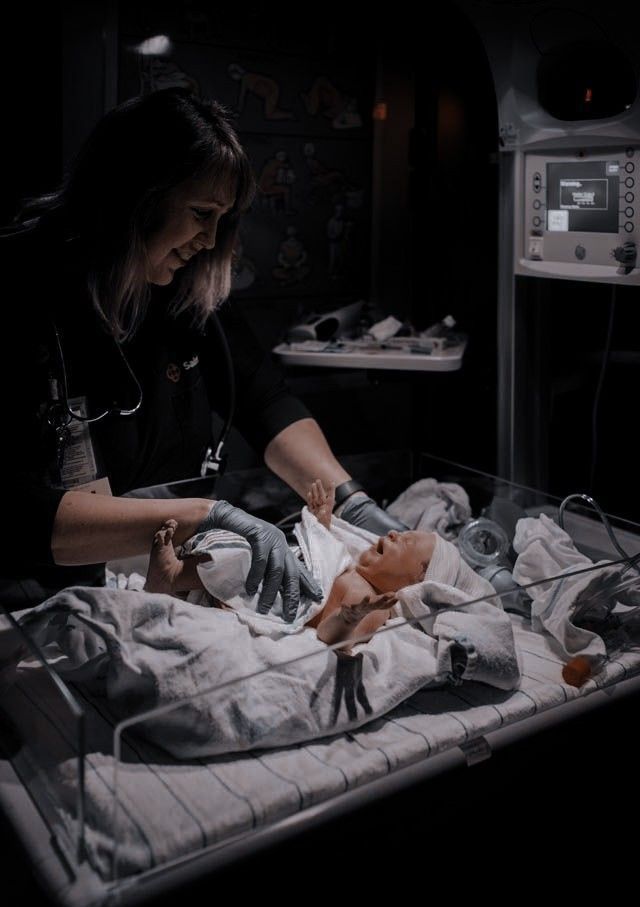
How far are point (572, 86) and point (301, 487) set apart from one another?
45.6 inches

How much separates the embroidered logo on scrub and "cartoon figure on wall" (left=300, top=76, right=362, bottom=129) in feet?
5.01

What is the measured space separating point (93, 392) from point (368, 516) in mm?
556

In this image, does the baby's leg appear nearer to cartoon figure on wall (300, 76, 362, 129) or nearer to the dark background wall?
the dark background wall

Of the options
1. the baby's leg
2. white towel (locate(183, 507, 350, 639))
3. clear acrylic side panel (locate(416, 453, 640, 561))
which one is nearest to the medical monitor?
clear acrylic side panel (locate(416, 453, 640, 561))

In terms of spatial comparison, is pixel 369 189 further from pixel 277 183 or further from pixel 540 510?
pixel 540 510

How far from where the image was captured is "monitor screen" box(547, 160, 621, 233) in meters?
2.14

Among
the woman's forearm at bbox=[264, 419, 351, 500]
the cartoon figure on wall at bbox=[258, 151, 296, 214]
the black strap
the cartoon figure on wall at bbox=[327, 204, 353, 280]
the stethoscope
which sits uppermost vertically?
the cartoon figure on wall at bbox=[258, 151, 296, 214]

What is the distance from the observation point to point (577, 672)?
146 centimetres

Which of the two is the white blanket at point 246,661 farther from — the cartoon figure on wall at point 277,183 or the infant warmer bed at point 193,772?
the cartoon figure on wall at point 277,183

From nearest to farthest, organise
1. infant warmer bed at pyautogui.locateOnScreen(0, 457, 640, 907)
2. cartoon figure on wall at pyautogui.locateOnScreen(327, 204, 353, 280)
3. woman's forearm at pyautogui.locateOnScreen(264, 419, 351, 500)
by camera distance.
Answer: infant warmer bed at pyautogui.locateOnScreen(0, 457, 640, 907)
woman's forearm at pyautogui.locateOnScreen(264, 419, 351, 500)
cartoon figure on wall at pyautogui.locateOnScreen(327, 204, 353, 280)

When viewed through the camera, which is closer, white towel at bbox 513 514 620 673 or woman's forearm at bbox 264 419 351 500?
white towel at bbox 513 514 620 673

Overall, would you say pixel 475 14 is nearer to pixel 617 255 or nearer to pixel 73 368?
pixel 617 255

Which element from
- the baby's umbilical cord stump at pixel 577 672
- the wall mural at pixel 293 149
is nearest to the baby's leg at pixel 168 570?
the baby's umbilical cord stump at pixel 577 672

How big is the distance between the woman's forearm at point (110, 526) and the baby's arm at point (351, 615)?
0.25m
